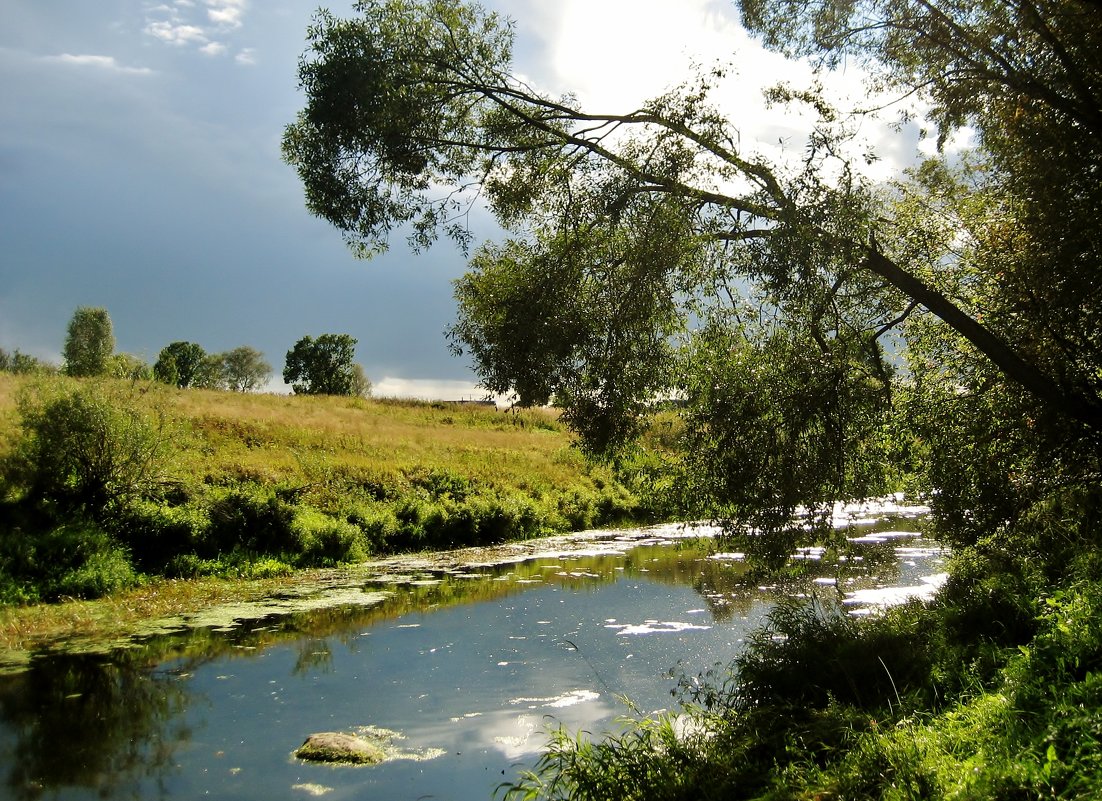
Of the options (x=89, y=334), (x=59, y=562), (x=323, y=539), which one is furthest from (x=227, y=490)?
(x=89, y=334)

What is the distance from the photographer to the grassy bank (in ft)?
62.1

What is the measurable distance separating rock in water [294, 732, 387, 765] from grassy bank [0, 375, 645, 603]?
532 centimetres

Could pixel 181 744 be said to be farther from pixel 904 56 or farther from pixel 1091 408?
pixel 904 56

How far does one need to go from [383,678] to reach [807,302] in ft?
28.4

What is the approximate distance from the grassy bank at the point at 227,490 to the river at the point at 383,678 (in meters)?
3.70

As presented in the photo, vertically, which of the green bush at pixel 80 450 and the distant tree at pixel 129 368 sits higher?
the distant tree at pixel 129 368

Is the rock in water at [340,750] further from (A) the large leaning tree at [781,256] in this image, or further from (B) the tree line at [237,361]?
(B) the tree line at [237,361]

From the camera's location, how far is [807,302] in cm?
991

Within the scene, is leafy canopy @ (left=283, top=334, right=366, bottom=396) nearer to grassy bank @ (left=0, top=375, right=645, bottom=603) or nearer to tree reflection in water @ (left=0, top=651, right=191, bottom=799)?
grassy bank @ (left=0, top=375, right=645, bottom=603)

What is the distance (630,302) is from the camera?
10.9m

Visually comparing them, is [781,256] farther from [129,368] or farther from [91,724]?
[129,368]

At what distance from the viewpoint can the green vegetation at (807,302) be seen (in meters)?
8.83

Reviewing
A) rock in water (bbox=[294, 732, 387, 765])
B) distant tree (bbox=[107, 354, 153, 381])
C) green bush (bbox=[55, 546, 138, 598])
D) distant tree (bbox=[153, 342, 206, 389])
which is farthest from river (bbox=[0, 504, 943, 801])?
distant tree (bbox=[153, 342, 206, 389])

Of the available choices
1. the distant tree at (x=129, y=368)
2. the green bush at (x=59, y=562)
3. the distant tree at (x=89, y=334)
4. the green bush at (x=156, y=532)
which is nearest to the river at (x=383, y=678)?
the green bush at (x=59, y=562)
